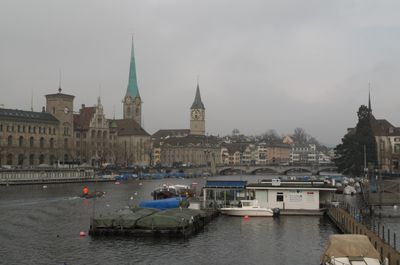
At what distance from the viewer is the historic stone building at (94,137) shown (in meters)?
180

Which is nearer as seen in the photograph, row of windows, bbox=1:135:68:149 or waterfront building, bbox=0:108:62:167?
waterfront building, bbox=0:108:62:167

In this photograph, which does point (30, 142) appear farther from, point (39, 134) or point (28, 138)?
point (39, 134)

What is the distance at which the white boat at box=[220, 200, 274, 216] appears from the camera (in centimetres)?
5994

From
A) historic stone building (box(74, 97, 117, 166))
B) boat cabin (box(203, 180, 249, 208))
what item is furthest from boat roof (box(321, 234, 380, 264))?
historic stone building (box(74, 97, 117, 166))

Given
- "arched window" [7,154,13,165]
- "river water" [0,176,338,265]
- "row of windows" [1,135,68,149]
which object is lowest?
"river water" [0,176,338,265]

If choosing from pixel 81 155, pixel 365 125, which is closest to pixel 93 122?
pixel 81 155

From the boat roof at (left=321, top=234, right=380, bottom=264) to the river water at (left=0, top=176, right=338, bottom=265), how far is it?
25.0ft

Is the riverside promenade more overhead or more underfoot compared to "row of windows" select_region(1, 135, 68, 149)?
more underfoot

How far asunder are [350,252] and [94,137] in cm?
16102

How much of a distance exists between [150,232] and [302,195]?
21530mm

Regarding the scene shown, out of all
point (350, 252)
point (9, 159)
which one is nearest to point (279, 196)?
point (350, 252)

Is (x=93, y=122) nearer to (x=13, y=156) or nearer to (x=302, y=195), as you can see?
(x=13, y=156)

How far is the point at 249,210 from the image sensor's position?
197 ft

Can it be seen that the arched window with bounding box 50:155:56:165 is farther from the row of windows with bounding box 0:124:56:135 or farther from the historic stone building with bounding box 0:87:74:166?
the row of windows with bounding box 0:124:56:135
